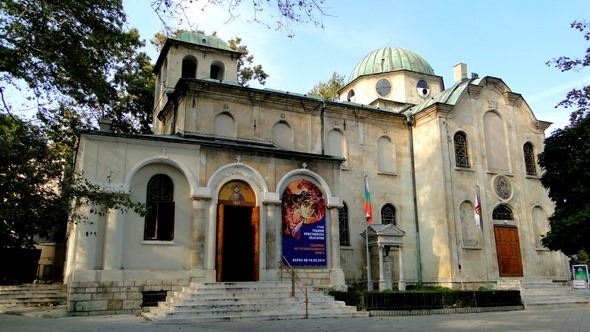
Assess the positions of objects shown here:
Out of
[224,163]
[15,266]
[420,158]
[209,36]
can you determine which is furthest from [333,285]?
[15,266]

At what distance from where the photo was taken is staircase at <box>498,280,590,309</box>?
71.8 ft

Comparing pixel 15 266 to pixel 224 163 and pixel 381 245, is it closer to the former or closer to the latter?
pixel 224 163

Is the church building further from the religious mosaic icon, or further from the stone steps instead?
the stone steps

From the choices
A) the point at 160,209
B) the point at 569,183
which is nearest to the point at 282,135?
the point at 160,209

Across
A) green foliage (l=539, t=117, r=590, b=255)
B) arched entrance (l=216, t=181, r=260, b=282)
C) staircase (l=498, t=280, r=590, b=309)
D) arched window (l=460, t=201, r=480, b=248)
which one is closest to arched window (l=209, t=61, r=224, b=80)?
arched entrance (l=216, t=181, r=260, b=282)

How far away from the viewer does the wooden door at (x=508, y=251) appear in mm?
25594

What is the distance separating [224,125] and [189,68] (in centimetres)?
665

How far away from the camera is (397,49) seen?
34.6 metres

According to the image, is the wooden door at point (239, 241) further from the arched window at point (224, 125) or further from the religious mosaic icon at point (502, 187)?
the religious mosaic icon at point (502, 187)

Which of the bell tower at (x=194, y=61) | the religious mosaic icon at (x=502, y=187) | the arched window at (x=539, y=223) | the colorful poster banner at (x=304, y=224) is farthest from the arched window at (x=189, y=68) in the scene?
the arched window at (x=539, y=223)

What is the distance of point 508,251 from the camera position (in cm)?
2598

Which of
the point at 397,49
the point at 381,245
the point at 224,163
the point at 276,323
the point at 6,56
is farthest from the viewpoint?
the point at 397,49

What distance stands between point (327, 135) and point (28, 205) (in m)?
16.3

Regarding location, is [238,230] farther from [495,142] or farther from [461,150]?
[495,142]
